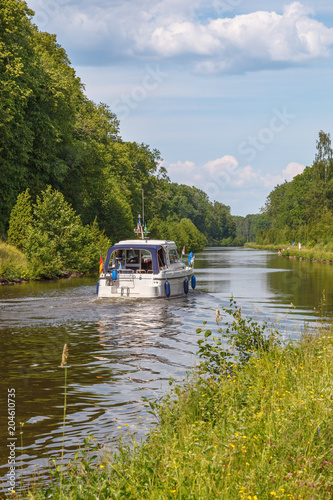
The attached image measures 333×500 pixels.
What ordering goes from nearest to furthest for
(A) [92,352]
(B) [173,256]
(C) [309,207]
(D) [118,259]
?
(A) [92,352] → (D) [118,259] → (B) [173,256] → (C) [309,207]

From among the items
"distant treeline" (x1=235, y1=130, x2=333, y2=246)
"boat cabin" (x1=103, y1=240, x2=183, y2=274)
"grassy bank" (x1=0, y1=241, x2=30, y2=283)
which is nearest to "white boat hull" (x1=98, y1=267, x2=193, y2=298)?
"boat cabin" (x1=103, y1=240, x2=183, y2=274)

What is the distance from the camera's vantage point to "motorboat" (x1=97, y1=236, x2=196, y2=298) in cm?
2672

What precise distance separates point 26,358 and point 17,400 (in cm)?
422

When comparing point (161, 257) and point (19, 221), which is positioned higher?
point (19, 221)

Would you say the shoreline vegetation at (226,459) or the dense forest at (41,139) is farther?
the dense forest at (41,139)

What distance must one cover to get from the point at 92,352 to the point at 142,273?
39.0 ft

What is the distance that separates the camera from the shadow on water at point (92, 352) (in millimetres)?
9461

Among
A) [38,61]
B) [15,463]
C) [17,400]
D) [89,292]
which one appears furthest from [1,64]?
[15,463]

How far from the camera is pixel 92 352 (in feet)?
52.5

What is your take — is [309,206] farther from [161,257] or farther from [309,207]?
[161,257]

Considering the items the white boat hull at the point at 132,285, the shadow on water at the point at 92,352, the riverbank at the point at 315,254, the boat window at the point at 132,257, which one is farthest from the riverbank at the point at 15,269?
the riverbank at the point at 315,254

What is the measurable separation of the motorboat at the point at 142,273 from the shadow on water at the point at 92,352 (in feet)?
2.06

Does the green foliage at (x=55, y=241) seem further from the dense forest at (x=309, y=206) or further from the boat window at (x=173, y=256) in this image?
the dense forest at (x=309, y=206)

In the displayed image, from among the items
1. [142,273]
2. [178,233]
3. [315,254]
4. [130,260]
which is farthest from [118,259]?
[178,233]
